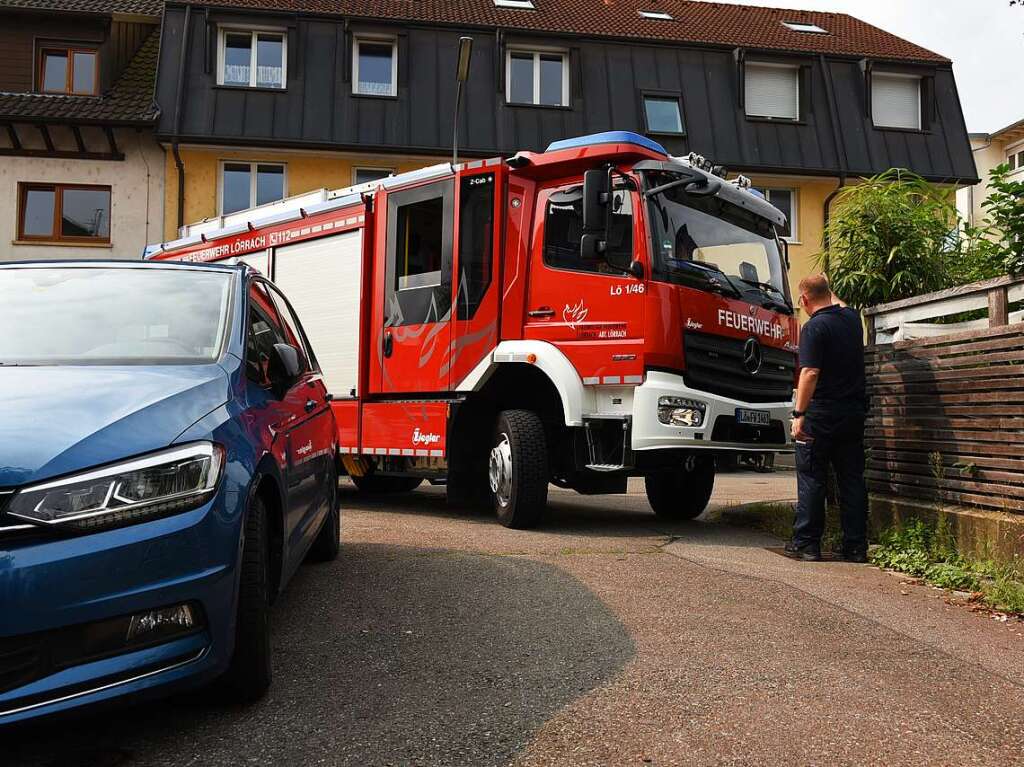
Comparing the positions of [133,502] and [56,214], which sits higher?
[56,214]

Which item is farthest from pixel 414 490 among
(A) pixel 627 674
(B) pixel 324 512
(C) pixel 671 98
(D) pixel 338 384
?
(C) pixel 671 98

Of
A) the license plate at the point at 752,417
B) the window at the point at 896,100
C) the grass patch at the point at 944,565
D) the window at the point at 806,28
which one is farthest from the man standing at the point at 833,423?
the window at the point at 806,28

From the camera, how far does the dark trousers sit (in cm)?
660

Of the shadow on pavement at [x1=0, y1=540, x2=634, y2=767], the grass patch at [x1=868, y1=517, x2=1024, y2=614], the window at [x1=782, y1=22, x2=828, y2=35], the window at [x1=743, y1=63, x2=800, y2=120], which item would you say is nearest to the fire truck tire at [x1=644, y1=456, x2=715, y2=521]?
the grass patch at [x1=868, y1=517, x2=1024, y2=614]

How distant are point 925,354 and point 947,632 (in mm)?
2523

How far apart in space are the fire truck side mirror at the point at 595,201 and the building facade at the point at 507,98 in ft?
47.9

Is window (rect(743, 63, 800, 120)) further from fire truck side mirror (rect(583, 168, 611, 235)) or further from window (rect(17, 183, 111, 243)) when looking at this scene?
fire truck side mirror (rect(583, 168, 611, 235))

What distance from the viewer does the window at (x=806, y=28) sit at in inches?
1086

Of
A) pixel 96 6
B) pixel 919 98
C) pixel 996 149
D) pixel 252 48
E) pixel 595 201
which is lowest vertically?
pixel 595 201

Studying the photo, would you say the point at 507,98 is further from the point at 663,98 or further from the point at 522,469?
the point at 522,469

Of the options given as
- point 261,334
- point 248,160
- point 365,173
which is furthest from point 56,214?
point 261,334

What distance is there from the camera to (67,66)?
22.0m

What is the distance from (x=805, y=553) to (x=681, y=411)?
132 cm

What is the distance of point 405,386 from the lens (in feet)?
28.8
